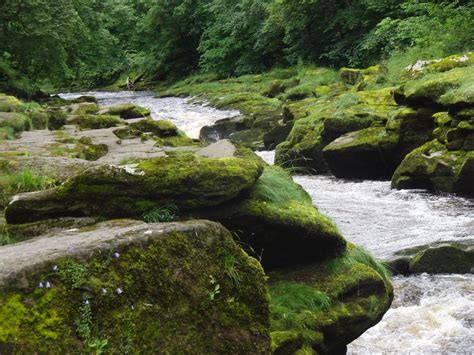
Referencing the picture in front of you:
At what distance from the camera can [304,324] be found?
14.3 feet

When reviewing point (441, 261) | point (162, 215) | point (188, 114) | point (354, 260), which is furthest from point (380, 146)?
point (188, 114)

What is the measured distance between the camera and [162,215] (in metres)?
4.04

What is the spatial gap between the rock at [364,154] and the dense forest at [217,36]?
21.8 ft

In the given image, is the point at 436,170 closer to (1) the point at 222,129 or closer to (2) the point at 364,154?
(2) the point at 364,154

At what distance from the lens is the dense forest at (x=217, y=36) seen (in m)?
20.6

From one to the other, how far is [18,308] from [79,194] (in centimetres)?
169

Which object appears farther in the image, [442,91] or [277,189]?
[442,91]

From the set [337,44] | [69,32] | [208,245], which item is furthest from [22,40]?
[208,245]

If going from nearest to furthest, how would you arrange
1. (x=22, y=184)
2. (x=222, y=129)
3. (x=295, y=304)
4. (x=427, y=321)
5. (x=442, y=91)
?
(x=295, y=304)
(x=22, y=184)
(x=427, y=321)
(x=442, y=91)
(x=222, y=129)

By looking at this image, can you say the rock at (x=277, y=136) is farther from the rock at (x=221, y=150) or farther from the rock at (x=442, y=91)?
the rock at (x=221, y=150)

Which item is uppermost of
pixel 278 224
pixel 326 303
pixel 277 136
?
pixel 278 224

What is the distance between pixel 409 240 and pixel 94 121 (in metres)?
7.55

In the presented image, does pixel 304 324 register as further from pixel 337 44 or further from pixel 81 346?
pixel 337 44

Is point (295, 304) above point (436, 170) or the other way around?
above
